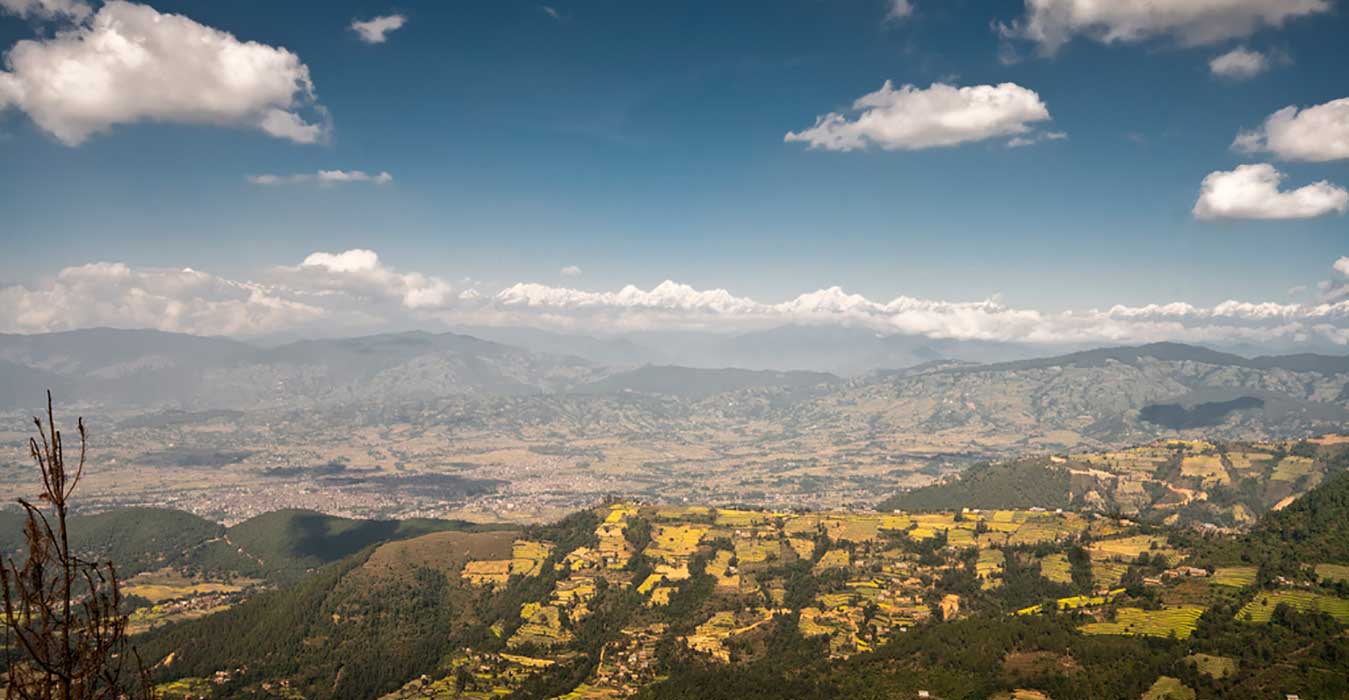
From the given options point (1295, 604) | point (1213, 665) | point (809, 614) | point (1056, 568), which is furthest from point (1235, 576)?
point (809, 614)

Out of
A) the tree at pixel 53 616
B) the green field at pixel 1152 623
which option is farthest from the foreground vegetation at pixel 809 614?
the tree at pixel 53 616

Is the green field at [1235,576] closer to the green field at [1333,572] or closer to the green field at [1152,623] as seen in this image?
the green field at [1333,572]

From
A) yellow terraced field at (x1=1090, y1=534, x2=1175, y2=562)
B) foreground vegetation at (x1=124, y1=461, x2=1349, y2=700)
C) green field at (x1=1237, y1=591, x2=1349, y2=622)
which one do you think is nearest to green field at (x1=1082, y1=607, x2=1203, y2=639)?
foreground vegetation at (x1=124, y1=461, x2=1349, y2=700)

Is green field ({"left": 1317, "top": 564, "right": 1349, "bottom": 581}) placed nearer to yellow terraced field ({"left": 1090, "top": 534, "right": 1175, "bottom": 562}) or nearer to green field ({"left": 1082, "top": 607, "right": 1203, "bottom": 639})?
green field ({"left": 1082, "top": 607, "right": 1203, "bottom": 639})

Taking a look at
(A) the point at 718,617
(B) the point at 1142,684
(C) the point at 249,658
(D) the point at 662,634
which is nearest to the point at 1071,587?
(B) the point at 1142,684

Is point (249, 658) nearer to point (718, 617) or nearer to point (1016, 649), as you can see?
point (718, 617)

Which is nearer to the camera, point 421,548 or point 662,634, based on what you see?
point 662,634

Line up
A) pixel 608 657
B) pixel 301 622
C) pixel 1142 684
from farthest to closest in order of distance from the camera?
pixel 301 622 → pixel 608 657 → pixel 1142 684

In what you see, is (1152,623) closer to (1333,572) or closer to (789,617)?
(1333,572)
